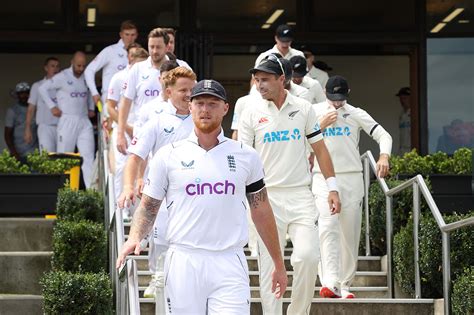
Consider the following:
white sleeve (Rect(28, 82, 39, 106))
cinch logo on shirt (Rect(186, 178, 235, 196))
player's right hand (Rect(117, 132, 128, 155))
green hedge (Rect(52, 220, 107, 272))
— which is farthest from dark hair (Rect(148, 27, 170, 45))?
white sleeve (Rect(28, 82, 39, 106))

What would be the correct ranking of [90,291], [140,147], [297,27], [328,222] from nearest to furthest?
[140,147]
[90,291]
[328,222]
[297,27]

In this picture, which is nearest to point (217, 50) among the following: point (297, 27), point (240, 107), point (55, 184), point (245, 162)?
point (297, 27)

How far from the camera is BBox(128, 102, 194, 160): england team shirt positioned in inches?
376

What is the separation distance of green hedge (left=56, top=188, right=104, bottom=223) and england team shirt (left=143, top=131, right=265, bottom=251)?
501cm

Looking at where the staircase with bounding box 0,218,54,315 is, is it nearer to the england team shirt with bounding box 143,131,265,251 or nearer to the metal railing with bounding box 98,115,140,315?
the metal railing with bounding box 98,115,140,315

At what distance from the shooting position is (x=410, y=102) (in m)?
18.9

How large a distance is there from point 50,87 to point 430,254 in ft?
23.2

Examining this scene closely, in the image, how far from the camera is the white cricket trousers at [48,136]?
1717cm

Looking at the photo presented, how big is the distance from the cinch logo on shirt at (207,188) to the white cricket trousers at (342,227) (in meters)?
3.83

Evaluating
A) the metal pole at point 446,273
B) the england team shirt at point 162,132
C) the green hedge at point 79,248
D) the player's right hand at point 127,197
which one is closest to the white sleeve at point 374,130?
the metal pole at point 446,273

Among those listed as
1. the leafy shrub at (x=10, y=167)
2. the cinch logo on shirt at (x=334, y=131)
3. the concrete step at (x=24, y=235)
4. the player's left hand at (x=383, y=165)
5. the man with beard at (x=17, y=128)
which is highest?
the man with beard at (x=17, y=128)

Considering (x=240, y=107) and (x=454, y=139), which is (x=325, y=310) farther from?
(x=454, y=139)

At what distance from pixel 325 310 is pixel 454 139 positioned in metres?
8.33

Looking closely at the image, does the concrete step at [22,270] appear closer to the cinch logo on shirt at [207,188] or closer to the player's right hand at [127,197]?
the player's right hand at [127,197]
